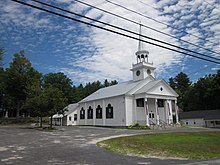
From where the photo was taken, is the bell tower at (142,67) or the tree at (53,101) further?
the bell tower at (142,67)

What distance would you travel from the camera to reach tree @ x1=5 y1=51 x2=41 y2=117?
4950cm

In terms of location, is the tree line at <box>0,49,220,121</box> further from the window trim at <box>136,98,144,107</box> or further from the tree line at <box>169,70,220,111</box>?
the window trim at <box>136,98,144,107</box>

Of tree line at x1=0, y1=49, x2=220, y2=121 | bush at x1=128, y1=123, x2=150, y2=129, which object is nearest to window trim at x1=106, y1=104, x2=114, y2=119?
bush at x1=128, y1=123, x2=150, y2=129

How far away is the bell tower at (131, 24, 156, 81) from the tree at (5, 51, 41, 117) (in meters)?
24.9

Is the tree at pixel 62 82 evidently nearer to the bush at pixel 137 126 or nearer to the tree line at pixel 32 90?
the tree line at pixel 32 90

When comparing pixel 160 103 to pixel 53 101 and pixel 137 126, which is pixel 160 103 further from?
pixel 53 101

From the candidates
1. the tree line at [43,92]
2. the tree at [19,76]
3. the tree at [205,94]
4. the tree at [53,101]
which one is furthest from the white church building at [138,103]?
the tree at [205,94]

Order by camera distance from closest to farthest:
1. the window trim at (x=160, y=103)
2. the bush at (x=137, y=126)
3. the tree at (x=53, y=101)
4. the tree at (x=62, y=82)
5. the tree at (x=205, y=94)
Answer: the tree at (x=53, y=101) → the bush at (x=137, y=126) → the window trim at (x=160, y=103) → the tree at (x=205, y=94) → the tree at (x=62, y=82)

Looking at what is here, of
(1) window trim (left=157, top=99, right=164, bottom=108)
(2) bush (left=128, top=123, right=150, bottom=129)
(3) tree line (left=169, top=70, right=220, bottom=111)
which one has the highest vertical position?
(3) tree line (left=169, top=70, right=220, bottom=111)

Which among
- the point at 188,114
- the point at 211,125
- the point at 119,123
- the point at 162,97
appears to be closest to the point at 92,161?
the point at 119,123

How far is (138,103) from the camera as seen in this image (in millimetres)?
37156

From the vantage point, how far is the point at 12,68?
4978 cm

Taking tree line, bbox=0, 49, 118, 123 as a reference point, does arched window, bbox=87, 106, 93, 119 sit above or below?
below

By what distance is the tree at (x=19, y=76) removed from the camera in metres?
49.5
